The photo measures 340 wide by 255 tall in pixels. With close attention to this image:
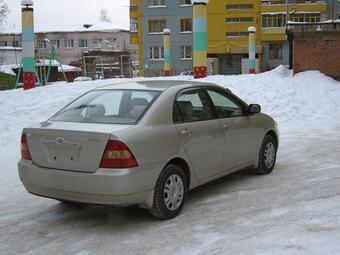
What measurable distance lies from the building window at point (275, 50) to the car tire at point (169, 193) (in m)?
58.0

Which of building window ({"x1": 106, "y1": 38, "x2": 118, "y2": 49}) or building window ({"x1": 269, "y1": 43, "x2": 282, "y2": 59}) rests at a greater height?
building window ({"x1": 106, "y1": 38, "x2": 118, "y2": 49})

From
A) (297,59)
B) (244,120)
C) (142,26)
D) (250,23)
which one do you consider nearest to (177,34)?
(142,26)

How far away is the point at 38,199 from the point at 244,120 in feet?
9.50

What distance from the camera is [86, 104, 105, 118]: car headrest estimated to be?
5.96 meters

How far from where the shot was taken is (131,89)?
20.9 feet

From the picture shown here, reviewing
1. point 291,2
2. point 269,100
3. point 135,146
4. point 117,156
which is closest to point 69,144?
point 117,156

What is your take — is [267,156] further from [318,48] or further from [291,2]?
[291,2]

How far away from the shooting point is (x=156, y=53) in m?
66.1

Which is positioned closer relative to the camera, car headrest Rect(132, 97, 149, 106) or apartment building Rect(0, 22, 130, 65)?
car headrest Rect(132, 97, 149, 106)

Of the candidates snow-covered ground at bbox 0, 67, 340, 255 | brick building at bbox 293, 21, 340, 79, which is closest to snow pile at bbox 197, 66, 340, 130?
brick building at bbox 293, 21, 340, 79

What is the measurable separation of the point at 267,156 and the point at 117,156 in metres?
3.30

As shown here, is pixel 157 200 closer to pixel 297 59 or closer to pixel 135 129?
pixel 135 129

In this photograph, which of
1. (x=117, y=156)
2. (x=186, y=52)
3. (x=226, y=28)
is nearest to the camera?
(x=117, y=156)

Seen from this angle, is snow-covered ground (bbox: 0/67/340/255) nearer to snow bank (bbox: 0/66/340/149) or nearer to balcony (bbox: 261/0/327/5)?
snow bank (bbox: 0/66/340/149)
